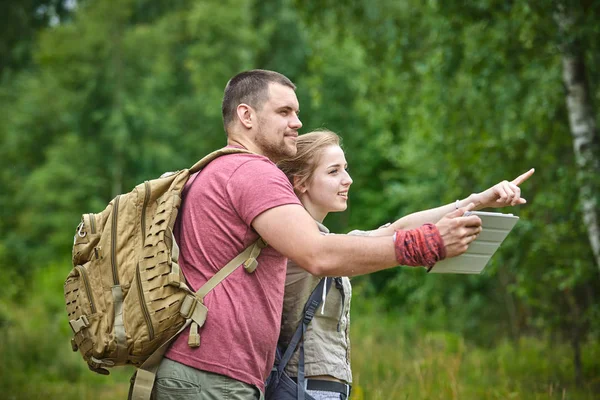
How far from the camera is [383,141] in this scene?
659 inches

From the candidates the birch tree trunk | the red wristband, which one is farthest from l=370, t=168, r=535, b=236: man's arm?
the birch tree trunk

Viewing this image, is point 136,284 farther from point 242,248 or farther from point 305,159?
point 305,159

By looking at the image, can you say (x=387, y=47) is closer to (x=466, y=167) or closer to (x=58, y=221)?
(x=466, y=167)

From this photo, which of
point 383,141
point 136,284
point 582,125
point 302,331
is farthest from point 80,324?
point 383,141

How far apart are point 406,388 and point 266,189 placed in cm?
384

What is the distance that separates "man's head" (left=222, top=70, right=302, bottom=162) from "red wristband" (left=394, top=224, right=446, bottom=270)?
0.72 meters

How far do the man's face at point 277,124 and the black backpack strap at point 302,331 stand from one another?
64cm

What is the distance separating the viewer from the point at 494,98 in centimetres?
908

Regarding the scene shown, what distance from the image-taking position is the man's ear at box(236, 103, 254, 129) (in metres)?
2.99

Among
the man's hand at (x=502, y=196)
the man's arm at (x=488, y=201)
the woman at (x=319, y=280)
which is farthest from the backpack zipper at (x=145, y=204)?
the man's hand at (x=502, y=196)

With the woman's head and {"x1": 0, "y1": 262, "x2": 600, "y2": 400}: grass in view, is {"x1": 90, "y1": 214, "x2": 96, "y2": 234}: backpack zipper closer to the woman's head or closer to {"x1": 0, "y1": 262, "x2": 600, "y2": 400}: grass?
the woman's head

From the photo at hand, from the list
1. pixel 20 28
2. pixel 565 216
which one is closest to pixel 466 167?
pixel 565 216

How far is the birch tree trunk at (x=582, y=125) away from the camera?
6824 mm

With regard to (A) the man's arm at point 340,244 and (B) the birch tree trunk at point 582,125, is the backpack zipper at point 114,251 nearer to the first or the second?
(A) the man's arm at point 340,244
